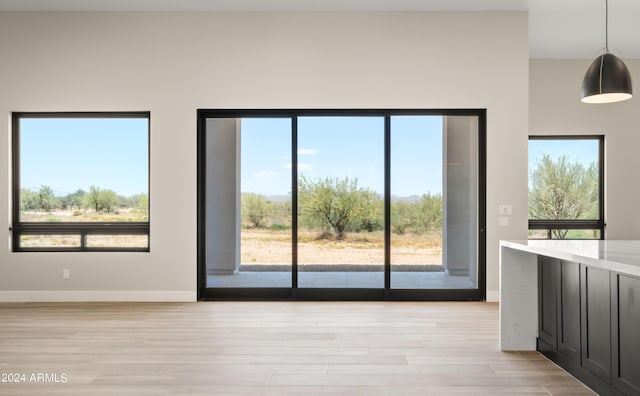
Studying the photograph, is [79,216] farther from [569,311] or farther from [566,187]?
[566,187]

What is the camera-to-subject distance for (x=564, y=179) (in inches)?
253

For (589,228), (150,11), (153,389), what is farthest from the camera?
(589,228)

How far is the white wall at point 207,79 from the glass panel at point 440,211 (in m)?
0.23

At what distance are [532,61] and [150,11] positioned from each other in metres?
5.42

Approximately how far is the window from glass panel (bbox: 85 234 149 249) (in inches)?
217

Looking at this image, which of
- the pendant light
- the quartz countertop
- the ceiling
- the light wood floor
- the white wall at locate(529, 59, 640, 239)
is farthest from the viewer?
the white wall at locate(529, 59, 640, 239)

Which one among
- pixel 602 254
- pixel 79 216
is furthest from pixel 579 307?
pixel 79 216

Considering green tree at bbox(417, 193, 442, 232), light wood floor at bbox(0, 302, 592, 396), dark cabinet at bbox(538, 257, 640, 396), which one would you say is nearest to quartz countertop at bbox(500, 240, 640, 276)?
dark cabinet at bbox(538, 257, 640, 396)

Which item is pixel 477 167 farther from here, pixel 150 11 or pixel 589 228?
pixel 150 11

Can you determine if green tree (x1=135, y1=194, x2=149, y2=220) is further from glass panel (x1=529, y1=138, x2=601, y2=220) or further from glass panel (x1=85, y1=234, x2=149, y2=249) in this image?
glass panel (x1=529, y1=138, x2=601, y2=220)

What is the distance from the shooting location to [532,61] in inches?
251

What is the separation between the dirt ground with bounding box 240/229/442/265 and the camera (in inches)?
203

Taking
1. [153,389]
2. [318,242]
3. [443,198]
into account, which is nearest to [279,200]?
[318,242]

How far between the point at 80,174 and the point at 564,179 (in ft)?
22.3
